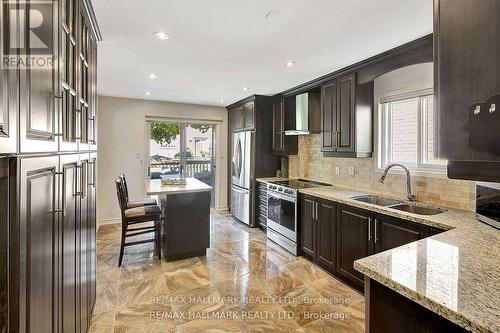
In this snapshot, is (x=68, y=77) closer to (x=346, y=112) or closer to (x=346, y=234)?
(x=346, y=234)

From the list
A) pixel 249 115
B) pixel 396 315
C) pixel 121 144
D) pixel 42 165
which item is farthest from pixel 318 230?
pixel 121 144

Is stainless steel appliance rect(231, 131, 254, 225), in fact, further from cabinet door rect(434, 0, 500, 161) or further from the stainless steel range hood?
cabinet door rect(434, 0, 500, 161)

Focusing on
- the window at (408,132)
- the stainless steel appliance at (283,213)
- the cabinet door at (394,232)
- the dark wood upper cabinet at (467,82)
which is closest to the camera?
the dark wood upper cabinet at (467,82)

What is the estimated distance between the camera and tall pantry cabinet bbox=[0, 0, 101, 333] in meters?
0.74

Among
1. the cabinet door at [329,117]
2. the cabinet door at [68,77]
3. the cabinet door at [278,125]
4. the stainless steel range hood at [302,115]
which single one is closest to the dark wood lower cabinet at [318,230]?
the cabinet door at [329,117]

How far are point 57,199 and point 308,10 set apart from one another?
1937mm

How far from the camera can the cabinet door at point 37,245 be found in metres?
0.79

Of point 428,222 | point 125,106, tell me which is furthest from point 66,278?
point 125,106

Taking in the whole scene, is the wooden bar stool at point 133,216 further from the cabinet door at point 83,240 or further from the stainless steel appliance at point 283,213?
the stainless steel appliance at point 283,213

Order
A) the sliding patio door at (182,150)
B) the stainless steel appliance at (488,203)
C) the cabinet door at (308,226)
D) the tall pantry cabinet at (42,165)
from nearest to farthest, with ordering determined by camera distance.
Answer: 1. the tall pantry cabinet at (42,165)
2. the stainless steel appliance at (488,203)
3. the cabinet door at (308,226)
4. the sliding patio door at (182,150)

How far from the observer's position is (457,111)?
713 millimetres

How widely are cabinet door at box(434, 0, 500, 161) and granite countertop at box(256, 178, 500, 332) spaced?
1.64 feet

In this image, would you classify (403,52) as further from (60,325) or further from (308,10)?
(60,325)

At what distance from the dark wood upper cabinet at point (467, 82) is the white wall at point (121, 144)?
16.6ft
